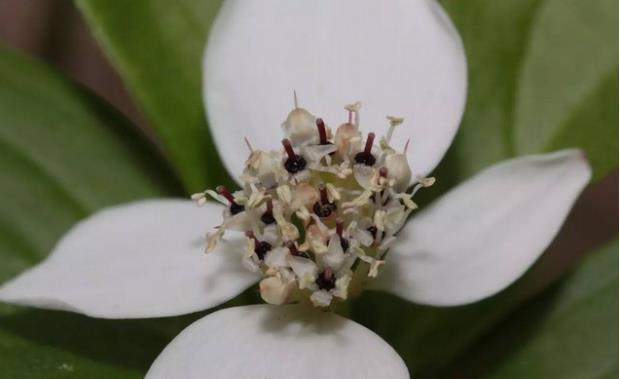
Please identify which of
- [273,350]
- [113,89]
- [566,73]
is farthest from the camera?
[113,89]

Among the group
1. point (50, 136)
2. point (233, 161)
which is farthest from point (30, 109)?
point (233, 161)

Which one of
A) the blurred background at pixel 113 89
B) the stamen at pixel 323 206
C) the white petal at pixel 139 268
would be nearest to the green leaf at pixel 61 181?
the white petal at pixel 139 268

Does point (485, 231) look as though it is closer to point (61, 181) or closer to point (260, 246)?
point (260, 246)

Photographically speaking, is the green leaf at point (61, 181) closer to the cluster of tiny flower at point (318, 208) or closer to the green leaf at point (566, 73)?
the cluster of tiny flower at point (318, 208)

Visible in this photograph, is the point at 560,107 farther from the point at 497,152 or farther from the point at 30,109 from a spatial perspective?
the point at 30,109

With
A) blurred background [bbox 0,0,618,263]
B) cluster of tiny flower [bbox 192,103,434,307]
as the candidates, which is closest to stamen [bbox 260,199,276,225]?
cluster of tiny flower [bbox 192,103,434,307]

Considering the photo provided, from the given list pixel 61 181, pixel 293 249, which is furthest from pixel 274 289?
pixel 61 181

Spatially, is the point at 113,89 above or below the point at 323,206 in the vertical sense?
below
